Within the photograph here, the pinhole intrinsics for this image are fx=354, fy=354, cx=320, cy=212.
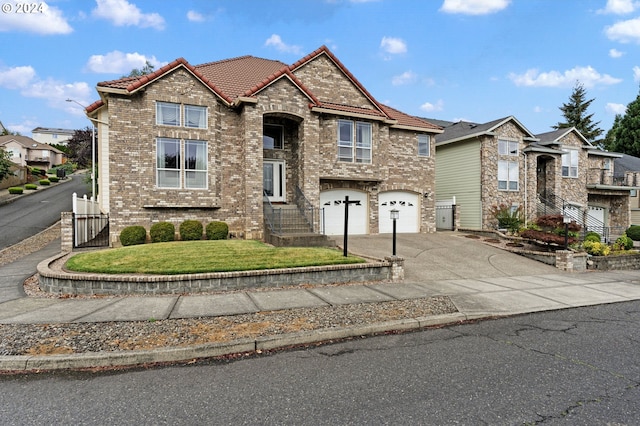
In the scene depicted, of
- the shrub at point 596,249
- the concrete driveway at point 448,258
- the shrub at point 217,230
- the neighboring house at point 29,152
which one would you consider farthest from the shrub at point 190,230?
the neighboring house at point 29,152

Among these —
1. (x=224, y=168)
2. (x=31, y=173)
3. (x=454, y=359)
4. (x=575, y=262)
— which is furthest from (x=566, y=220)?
(x=31, y=173)

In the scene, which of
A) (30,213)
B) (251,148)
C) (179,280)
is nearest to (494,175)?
(251,148)

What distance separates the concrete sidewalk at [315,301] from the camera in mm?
4742

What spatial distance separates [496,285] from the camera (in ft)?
31.7

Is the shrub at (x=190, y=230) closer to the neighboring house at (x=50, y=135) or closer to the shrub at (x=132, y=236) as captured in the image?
the shrub at (x=132, y=236)

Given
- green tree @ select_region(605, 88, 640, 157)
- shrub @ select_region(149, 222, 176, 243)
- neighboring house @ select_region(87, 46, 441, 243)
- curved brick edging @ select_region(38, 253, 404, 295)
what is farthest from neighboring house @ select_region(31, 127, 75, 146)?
green tree @ select_region(605, 88, 640, 157)

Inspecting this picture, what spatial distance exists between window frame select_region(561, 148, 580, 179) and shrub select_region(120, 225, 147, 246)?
26986 mm

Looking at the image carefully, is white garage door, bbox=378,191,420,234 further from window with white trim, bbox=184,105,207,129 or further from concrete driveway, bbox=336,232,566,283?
window with white trim, bbox=184,105,207,129

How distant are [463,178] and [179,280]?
20.0 m

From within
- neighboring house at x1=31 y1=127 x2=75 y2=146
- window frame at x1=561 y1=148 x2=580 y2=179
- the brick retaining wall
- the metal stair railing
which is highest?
neighboring house at x1=31 y1=127 x2=75 y2=146

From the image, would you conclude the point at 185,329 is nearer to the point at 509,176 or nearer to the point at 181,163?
the point at 181,163

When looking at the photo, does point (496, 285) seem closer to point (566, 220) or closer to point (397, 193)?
point (566, 220)

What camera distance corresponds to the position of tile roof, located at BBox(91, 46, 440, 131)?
13961 millimetres

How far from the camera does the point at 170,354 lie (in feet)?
15.2
